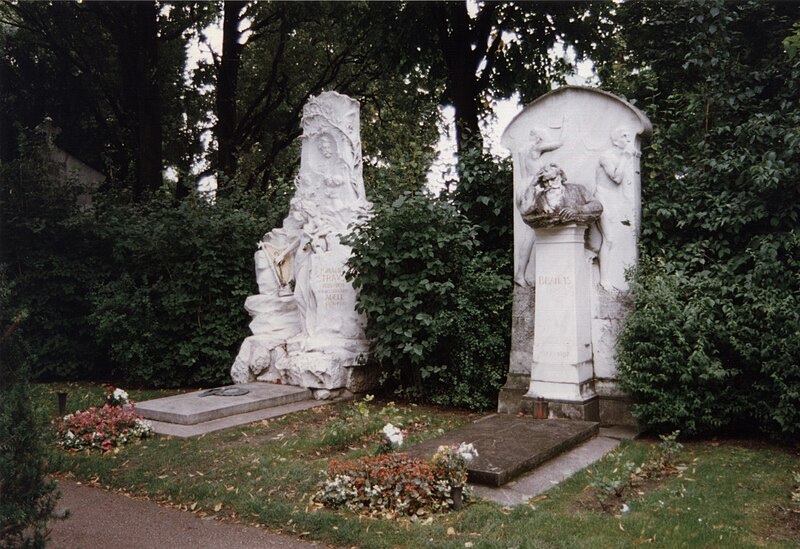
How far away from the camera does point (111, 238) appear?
11328 millimetres

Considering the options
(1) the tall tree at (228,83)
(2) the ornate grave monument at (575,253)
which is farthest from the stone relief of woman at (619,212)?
(1) the tall tree at (228,83)

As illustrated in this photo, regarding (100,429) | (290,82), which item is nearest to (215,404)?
(100,429)

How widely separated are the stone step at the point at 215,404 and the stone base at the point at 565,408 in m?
2.99

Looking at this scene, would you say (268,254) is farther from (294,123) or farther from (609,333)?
(294,123)

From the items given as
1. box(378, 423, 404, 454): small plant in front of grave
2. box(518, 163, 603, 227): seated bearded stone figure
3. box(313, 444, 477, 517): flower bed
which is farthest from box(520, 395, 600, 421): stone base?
box(313, 444, 477, 517): flower bed

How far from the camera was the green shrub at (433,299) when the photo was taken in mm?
8547

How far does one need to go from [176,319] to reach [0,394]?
25.6 feet

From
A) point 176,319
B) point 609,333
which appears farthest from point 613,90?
point 176,319

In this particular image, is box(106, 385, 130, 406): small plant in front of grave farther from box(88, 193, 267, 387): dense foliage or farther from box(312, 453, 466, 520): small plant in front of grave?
box(312, 453, 466, 520): small plant in front of grave

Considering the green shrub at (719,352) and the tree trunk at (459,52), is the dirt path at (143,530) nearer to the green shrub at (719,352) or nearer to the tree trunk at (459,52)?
the green shrub at (719,352)

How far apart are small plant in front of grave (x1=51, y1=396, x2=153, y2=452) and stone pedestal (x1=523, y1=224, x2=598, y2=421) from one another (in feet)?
13.7

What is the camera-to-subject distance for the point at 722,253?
762cm

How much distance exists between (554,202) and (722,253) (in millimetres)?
2029

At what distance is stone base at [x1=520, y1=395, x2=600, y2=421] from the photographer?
726cm
